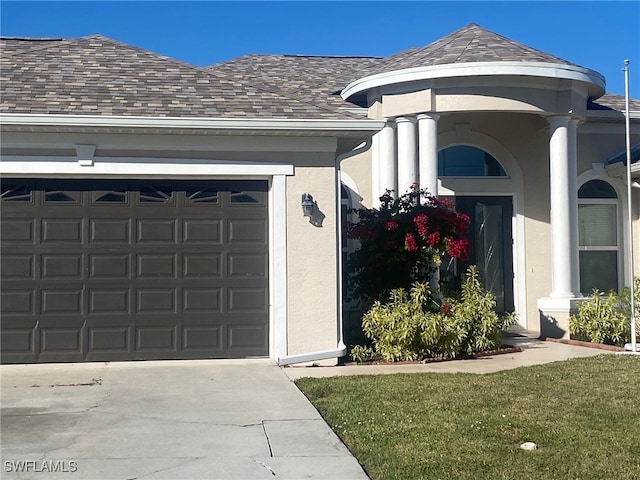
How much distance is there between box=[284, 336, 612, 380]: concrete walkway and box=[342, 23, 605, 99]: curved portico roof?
435 cm

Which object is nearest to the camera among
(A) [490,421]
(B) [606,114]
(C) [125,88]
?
(A) [490,421]

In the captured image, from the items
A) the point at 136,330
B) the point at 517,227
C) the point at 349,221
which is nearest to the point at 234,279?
the point at 136,330

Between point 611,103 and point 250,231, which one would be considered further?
point 611,103

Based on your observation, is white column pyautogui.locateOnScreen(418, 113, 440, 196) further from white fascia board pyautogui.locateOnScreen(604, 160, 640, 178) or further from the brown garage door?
white fascia board pyautogui.locateOnScreen(604, 160, 640, 178)

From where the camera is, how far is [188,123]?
984 cm

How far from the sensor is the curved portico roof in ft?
39.4

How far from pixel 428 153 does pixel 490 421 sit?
6.39 m

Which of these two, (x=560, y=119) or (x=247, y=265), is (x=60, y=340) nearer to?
(x=247, y=265)

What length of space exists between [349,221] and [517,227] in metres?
3.26

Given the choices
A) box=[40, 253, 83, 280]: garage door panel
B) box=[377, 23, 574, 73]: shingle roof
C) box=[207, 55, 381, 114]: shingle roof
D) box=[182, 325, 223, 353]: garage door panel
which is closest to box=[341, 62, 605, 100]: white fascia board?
box=[377, 23, 574, 73]: shingle roof

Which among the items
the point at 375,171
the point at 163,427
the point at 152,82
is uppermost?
the point at 152,82

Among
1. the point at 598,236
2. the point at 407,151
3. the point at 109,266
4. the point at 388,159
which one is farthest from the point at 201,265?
the point at 598,236

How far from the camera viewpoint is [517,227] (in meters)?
14.2

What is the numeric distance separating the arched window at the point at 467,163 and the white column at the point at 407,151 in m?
1.58
